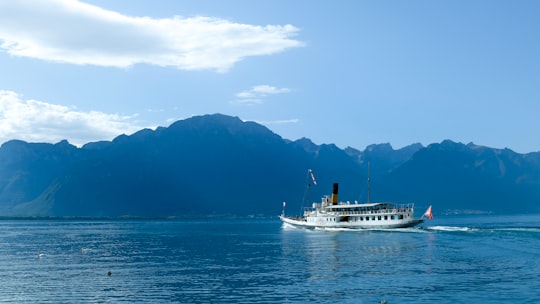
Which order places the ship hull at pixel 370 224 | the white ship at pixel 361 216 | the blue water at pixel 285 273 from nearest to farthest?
the blue water at pixel 285 273 → the ship hull at pixel 370 224 → the white ship at pixel 361 216

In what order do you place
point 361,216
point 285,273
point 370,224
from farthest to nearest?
point 361,216 → point 370,224 → point 285,273

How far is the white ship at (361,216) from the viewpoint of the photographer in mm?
159125

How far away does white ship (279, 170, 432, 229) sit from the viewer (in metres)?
159

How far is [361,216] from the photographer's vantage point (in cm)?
Result: 16400

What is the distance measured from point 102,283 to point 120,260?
27150mm

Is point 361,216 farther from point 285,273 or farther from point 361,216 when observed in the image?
point 285,273

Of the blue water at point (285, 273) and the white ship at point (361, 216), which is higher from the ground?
the white ship at point (361, 216)

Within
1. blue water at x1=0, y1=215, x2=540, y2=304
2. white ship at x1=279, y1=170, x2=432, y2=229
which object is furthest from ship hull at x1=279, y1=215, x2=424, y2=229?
blue water at x1=0, y1=215, x2=540, y2=304

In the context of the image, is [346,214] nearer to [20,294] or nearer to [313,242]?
[313,242]

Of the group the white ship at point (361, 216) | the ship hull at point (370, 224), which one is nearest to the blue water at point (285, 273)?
the ship hull at point (370, 224)

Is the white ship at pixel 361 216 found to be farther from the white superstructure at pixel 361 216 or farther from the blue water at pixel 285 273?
the blue water at pixel 285 273

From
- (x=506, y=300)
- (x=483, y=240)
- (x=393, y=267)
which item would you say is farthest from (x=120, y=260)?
(x=483, y=240)

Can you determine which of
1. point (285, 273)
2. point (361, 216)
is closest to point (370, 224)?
point (361, 216)

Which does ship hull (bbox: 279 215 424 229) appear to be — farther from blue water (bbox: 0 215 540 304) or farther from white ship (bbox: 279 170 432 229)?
blue water (bbox: 0 215 540 304)
